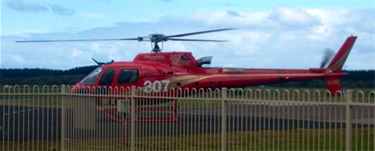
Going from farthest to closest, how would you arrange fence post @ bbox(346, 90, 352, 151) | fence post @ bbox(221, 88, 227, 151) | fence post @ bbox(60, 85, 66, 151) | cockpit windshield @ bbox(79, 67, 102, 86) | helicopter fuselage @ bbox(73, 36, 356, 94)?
1. helicopter fuselage @ bbox(73, 36, 356, 94)
2. cockpit windshield @ bbox(79, 67, 102, 86)
3. fence post @ bbox(60, 85, 66, 151)
4. fence post @ bbox(221, 88, 227, 151)
5. fence post @ bbox(346, 90, 352, 151)

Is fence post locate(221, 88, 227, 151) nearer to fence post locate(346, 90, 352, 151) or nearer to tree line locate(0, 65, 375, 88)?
fence post locate(346, 90, 352, 151)

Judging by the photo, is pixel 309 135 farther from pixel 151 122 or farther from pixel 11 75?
pixel 11 75

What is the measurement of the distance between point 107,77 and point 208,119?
1269cm

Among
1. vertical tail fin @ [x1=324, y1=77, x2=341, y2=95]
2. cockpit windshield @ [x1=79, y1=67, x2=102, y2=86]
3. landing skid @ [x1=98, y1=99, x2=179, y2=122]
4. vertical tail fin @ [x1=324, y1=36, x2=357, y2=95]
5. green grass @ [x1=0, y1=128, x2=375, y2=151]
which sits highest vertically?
vertical tail fin @ [x1=324, y1=36, x2=357, y2=95]

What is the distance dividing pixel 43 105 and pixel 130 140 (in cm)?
231

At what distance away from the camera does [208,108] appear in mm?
10867

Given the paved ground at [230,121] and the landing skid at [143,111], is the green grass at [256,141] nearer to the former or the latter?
the paved ground at [230,121]

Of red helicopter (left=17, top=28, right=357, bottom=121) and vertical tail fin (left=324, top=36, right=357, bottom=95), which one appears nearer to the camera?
red helicopter (left=17, top=28, right=357, bottom=121)

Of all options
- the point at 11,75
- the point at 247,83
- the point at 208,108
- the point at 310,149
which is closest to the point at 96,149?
the point at 208,108

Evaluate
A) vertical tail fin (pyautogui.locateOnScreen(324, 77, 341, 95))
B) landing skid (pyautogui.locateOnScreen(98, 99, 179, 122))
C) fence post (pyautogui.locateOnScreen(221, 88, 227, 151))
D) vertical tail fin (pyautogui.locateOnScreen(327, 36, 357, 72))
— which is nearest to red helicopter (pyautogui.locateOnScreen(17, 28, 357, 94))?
vertical tail fin (pyautogui.locateOnScreen(324, 77, 341, 95))

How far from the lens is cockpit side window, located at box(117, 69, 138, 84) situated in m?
23.4

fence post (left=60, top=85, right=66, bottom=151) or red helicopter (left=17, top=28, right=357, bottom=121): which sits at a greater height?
→ red helicopter (left=17, top=28, right=357, bottom=121)

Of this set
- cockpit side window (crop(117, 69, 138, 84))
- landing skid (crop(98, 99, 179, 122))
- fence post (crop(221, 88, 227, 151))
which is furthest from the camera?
cockpit side window (crop(117, 69, 138, 84))

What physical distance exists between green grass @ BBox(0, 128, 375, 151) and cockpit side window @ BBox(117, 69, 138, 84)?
33.0 ft
